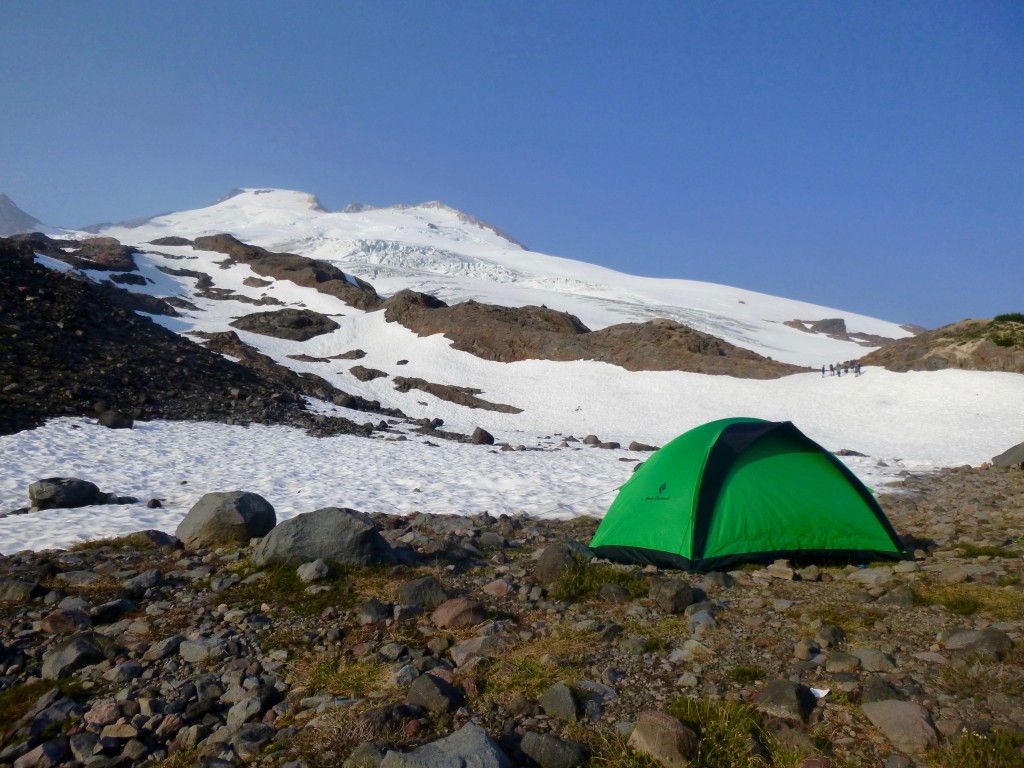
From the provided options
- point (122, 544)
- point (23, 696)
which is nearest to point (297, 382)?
point (122, 544)

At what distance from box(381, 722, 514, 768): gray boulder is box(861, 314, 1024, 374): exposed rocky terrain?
115ft

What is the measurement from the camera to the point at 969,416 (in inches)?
1030

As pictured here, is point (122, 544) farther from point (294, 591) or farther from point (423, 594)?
point (423, 594)

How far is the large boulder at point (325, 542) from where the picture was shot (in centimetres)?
681

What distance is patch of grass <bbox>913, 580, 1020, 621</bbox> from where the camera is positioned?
5.36m

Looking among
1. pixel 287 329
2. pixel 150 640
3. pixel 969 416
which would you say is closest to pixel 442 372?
pixel 287 329

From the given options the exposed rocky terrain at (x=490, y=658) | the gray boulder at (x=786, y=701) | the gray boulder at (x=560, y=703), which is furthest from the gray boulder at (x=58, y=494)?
the gray boulder at (x=786, y=701)

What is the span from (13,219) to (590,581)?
201862mm

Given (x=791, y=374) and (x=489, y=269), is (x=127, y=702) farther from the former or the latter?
(x=489, y=269)

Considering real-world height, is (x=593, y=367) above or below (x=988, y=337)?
below

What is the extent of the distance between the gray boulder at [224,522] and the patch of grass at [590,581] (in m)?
4.16

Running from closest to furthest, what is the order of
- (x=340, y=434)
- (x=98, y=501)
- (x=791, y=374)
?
(x=98, y=501)
(x=340, y=434)
(x=791, y=374)

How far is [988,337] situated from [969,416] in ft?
27.1

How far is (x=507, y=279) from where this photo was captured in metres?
103
